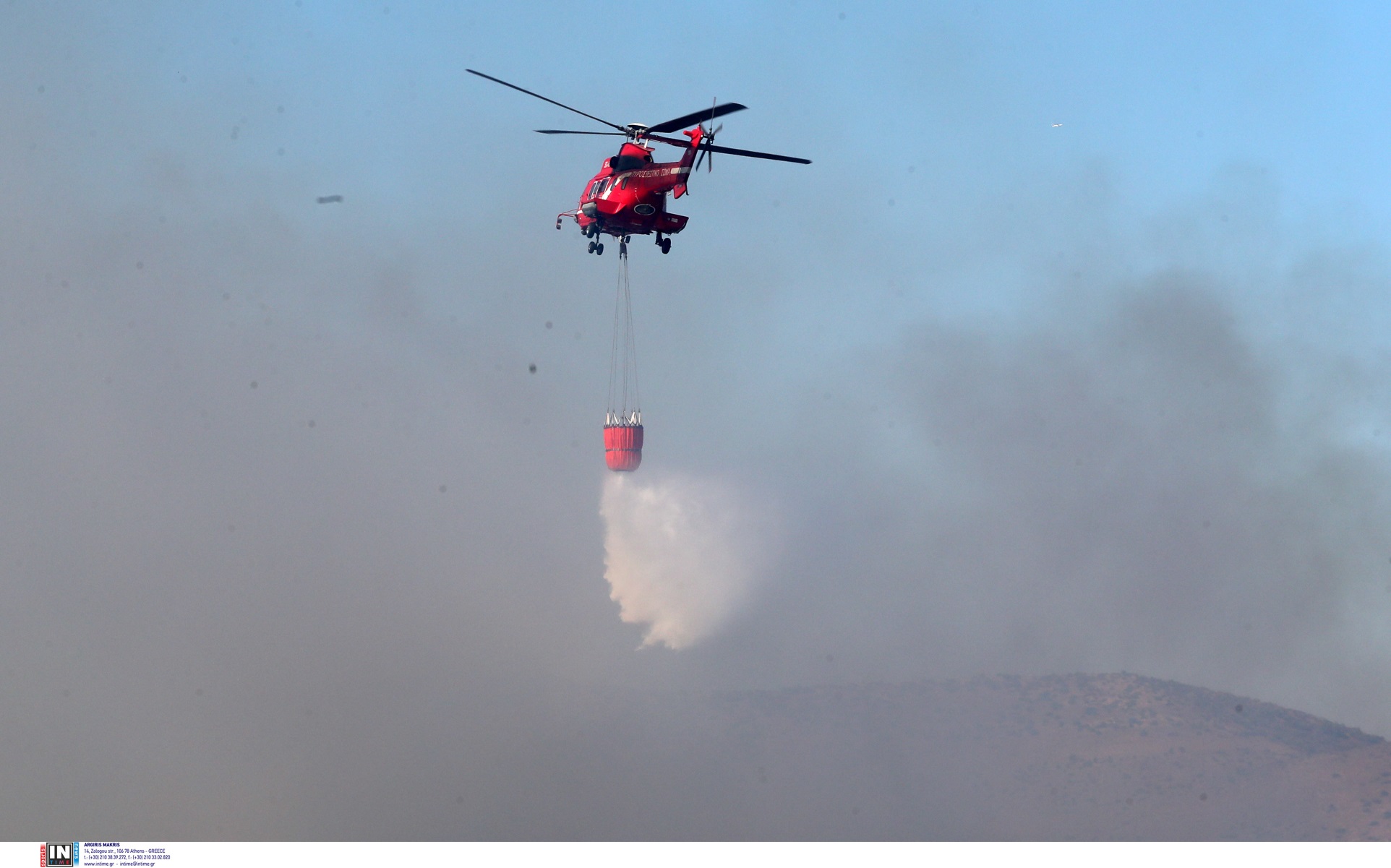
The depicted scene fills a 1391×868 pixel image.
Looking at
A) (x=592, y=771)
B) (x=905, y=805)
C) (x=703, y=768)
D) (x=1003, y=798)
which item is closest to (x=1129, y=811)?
(x=1003, y=798)

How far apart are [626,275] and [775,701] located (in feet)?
98.6

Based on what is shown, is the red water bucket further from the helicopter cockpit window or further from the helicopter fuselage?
the helicopter cockpit window

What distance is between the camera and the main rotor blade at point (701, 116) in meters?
33.8

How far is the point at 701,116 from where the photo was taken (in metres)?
34.3

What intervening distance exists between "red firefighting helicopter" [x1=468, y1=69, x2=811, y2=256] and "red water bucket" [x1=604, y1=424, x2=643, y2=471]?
6697mm
